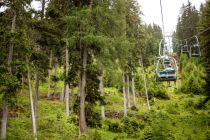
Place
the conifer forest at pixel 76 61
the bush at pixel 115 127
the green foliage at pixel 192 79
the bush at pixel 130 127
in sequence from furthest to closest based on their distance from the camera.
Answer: the green foliage at pixel 192 79, the bush at pixel 115 127, the bush at pixel 130 127, the conifer forest at pixel 76 61

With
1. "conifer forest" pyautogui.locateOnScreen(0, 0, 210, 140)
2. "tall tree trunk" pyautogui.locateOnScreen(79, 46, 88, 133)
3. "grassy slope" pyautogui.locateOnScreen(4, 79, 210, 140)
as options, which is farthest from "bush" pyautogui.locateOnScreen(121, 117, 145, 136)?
"tall tree trunk" pyautogui.locateOnScreen(79, 46, 88, 133)

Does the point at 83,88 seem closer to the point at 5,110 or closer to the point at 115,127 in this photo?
the point at 5,110

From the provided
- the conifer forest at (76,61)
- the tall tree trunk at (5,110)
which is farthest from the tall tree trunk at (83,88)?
the tall tree trunk at (5,110)

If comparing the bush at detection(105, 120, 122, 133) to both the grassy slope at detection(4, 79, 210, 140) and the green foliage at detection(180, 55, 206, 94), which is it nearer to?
the grassy slope at detection(4, 79, 210, 140)

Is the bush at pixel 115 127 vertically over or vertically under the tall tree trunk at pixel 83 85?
under

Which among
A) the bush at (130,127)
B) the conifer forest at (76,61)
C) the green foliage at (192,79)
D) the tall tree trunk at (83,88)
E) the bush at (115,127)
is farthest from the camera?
the green foliage at (192,79)

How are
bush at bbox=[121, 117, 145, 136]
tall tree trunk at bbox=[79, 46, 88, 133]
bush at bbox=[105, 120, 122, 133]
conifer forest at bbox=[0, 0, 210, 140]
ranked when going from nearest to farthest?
conifer forest at bbox=[0, 0, 210, 140] → tall tree trunk at bbox=[79, 46, 88, 133] → bush at bbox=[121, 117, 145, 136] → bush at bbox=[105, 120, 122, 133]

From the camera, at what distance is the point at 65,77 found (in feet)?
79.3

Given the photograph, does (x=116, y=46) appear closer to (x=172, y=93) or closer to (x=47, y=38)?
(x=47, y=38)

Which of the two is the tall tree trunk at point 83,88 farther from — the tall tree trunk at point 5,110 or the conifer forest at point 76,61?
the tall tree trunk at point 5,110

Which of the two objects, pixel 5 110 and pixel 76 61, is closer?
pixel 5 110

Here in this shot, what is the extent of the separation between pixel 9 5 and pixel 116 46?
7.09m

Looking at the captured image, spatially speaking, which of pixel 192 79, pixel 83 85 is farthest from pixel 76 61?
pixel 192 79

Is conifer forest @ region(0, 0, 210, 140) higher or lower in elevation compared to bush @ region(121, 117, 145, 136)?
higher
